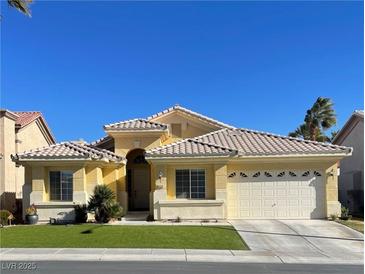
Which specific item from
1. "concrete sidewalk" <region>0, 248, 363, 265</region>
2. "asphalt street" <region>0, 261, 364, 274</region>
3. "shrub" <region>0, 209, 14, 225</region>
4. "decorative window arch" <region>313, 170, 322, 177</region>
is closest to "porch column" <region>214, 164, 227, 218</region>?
"decorative window arch" <region>313, 170, 322, 177</region>

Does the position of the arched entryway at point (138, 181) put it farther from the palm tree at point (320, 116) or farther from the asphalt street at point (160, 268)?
the palm tree at point (320, 116)

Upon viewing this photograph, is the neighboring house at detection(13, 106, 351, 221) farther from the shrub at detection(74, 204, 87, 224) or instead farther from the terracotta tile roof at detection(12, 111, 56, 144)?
the terracotta tile roof at detection(12, 111, 56, 144)

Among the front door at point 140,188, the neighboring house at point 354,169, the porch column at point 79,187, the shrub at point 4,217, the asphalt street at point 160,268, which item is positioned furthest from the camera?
the neighboring house at point 354,169

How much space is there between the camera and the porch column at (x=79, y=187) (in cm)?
2152

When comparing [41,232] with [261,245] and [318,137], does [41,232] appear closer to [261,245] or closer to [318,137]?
[261,245]

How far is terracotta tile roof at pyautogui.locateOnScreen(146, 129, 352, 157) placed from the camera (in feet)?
70.1

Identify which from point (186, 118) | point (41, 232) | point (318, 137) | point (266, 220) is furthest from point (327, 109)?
point (41, 232)

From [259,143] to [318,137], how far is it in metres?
20.1

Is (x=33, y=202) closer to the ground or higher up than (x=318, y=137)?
closer to the ground

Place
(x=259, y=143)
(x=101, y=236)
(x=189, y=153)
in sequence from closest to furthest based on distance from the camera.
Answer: (x=101, y=236) → (x=189, y=153) → (x=259, y=143)

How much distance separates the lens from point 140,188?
87.0 feet

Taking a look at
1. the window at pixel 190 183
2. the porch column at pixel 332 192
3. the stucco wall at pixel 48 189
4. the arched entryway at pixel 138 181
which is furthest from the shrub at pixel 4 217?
the porch column at pixel 332 192

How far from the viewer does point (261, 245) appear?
1538 cm

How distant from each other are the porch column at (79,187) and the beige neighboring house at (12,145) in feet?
18.5
